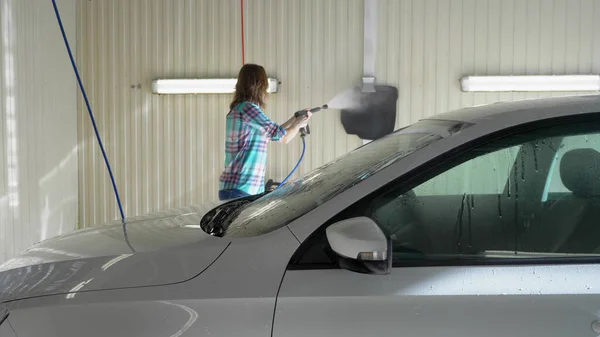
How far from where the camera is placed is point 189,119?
7.40m

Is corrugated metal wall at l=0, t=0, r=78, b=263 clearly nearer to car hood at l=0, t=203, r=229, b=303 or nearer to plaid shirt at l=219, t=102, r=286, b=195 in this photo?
plaid shirt at l=219, t=102, r=286, b=195

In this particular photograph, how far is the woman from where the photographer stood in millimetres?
5250

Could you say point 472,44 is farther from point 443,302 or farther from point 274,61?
point 443,302

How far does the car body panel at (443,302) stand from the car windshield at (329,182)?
0.33 meters

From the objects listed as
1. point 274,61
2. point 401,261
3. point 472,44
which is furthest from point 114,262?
point 472,44

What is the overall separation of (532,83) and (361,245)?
5.34 m

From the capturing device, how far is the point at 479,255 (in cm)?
229

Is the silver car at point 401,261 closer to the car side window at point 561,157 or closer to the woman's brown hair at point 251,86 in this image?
the car side window at point 561,157

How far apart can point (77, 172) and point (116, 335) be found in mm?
5650

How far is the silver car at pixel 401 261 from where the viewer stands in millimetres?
2135

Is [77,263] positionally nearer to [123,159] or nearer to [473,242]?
[473,242]

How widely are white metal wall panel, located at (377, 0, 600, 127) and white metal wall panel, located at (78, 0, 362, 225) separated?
1.48ft

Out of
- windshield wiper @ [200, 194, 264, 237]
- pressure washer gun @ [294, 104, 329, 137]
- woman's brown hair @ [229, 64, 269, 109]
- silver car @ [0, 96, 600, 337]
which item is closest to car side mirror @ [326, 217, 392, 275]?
silver car @ [0, 96, 600, 337]

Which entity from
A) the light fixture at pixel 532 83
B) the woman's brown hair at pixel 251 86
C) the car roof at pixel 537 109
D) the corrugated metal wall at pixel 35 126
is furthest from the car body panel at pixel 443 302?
the light fixture at pixel 532 83
